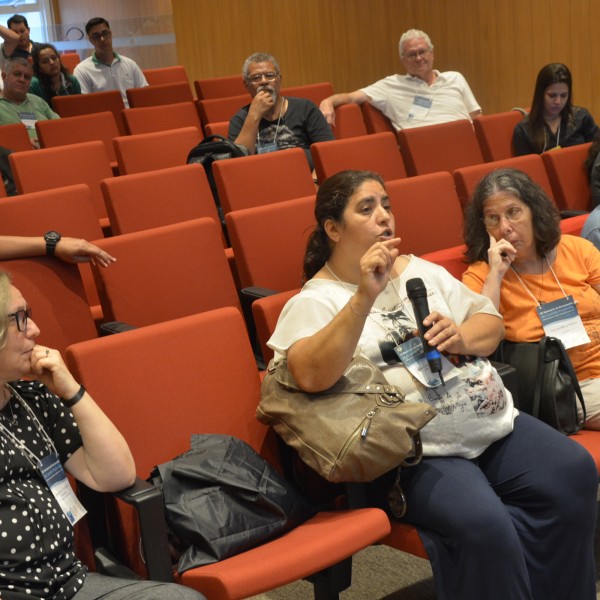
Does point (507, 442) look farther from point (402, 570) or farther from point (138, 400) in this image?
point (138, 400)

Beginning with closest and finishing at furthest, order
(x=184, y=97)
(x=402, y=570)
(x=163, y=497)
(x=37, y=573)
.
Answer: (x=37, y=573) < (x=163, y=497) < (x=402, y=570) < (x=184, y=97)

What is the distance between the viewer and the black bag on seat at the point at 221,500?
60.6 inches

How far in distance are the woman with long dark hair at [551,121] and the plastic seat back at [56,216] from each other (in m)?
2.01

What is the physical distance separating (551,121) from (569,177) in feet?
2.28

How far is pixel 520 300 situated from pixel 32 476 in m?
1.20

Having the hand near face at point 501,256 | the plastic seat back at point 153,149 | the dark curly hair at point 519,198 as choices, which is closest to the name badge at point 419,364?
the hand near face at point 501,256

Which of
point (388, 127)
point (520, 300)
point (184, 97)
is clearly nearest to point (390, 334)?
point (520, 300)

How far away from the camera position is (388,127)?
4.44m

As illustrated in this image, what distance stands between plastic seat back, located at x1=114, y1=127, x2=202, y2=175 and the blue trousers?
2254mm

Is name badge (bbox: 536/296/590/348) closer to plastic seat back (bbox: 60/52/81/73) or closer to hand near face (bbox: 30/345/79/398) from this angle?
hand near face (bbox: 30/345/79/398)

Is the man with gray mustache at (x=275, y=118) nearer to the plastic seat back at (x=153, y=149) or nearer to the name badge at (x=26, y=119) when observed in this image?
the plastic seat back at (x=153, y=149)

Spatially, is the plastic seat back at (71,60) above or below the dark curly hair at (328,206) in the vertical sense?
above

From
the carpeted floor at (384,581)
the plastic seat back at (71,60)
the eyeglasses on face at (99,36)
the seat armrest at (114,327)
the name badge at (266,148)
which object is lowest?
the carpeted floor at (384,581)

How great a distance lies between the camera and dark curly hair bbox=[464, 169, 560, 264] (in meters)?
2.19
